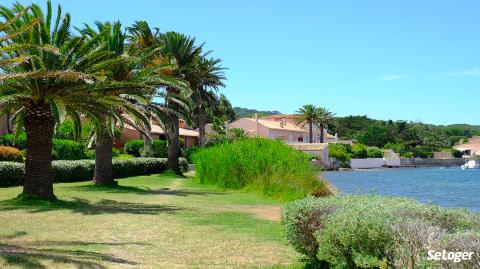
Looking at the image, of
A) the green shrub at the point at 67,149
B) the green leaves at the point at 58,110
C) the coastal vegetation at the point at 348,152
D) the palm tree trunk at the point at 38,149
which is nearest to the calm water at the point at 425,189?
the green leaves at the point at 58,110

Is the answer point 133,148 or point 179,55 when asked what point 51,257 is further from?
point 133,148

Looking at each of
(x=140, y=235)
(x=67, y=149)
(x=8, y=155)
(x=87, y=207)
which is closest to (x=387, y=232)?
(x=140, y=235)

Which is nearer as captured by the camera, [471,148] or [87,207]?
[87,207]

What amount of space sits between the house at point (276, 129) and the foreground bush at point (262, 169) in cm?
4897

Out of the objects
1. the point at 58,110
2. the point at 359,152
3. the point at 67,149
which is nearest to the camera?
the point at 58,110

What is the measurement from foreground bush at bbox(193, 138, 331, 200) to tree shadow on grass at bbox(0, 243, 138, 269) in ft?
42.8

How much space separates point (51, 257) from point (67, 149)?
29778 mm

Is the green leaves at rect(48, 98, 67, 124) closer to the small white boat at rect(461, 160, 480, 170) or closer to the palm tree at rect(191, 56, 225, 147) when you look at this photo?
the palm tree at rect(191, 56, 225, 147)

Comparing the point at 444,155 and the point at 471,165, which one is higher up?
the point at 444,155

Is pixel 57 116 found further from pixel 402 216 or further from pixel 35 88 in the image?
pixel 402 216

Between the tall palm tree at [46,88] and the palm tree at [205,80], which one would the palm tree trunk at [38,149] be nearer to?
the tall palm tree at [46,88]

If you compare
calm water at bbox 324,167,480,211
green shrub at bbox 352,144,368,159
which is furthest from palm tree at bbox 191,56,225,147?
green shrub at bbox 352,144,368,159

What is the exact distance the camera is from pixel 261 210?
17594 mm

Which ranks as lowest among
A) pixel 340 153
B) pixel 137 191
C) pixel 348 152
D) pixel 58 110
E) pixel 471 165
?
pixel 137 191
